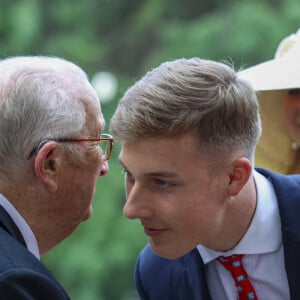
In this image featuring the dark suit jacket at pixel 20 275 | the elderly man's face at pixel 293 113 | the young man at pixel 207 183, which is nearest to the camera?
the dark suit jacket at pixel 20 275

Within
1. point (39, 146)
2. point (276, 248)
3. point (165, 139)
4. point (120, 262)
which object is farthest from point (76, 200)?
point (120, 262)

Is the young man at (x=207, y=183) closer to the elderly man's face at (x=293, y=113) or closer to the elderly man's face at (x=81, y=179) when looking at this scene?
the elderly man's face at (x=81, y=179)

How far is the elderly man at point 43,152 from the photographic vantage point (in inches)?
99.7

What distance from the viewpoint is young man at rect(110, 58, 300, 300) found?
2463 millimetres

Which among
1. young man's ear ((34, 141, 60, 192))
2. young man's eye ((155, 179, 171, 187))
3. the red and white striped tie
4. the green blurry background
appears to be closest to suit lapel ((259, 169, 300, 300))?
the red and white striped tie

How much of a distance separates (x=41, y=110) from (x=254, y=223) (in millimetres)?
662

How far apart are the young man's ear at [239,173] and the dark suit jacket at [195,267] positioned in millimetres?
182

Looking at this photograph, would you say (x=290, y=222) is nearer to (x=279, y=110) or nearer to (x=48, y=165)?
(x=48, y=165)

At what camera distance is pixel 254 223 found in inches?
104

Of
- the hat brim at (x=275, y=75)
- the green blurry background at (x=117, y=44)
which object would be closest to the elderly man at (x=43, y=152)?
the hat brim at (x=275, y=75)

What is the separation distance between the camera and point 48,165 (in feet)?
8.56

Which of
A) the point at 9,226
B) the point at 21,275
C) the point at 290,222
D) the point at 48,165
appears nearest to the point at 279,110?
the point at 290,222

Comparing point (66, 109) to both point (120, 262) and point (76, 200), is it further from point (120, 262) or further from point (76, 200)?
point (120, 262)

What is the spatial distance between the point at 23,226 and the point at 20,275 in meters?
0.31
